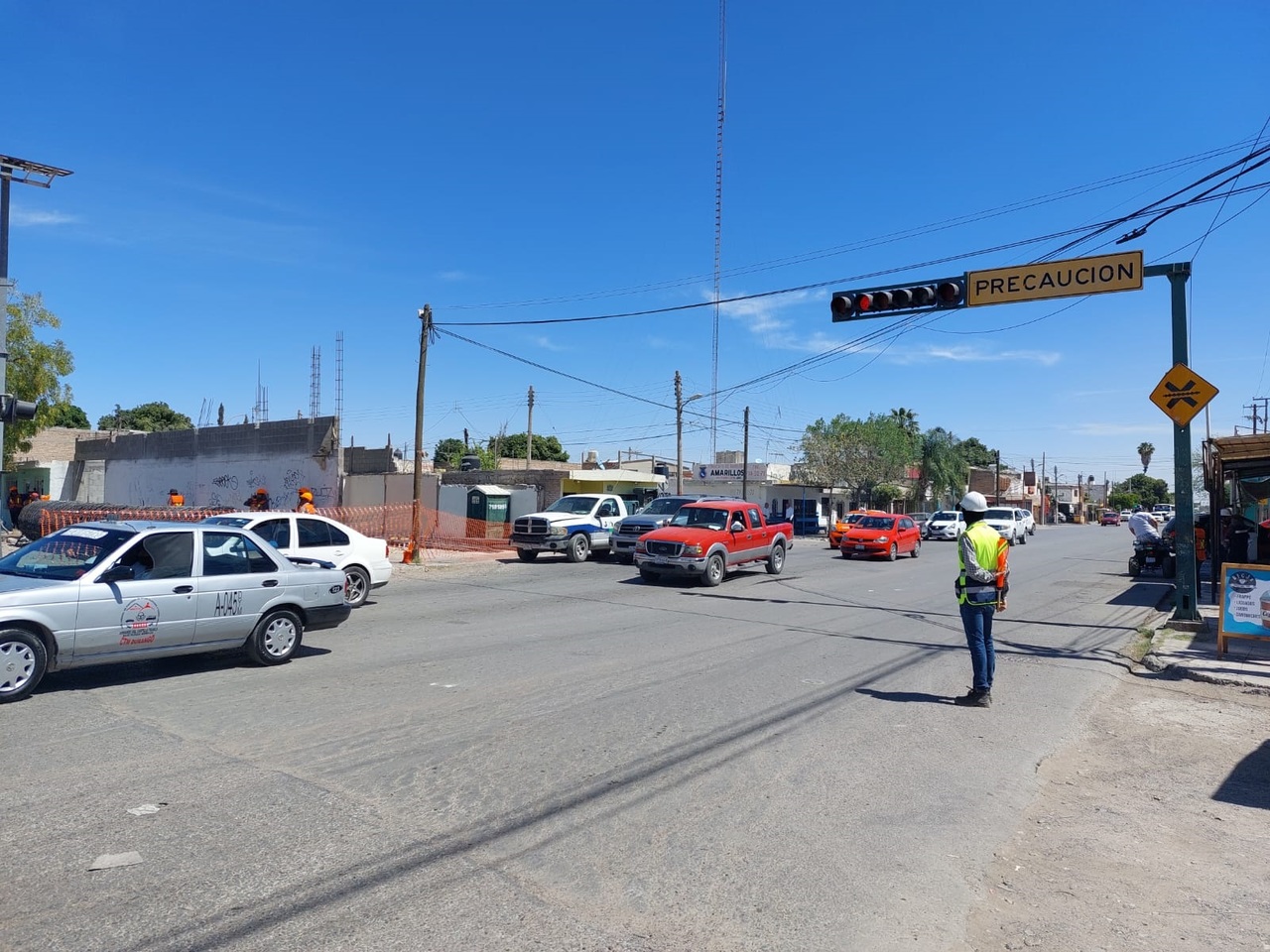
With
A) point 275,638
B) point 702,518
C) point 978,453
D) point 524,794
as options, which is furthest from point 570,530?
point 978,453

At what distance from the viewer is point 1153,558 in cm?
2436

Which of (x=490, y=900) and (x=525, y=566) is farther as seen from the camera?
(x=525, y=566)

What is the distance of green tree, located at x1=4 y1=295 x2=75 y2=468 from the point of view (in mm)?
27531

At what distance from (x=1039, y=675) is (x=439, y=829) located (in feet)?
25.3

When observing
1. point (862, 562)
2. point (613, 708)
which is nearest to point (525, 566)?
point (862, 562)

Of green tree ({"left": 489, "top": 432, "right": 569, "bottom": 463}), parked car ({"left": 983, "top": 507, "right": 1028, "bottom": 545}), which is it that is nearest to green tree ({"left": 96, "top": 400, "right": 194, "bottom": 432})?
green tree ({"left": 489, "top": 432, "right": 569, "bottom": 463})

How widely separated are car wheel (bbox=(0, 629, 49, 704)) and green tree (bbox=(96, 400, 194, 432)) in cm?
8219

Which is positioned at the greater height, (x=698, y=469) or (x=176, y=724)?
(x=698, y=469)

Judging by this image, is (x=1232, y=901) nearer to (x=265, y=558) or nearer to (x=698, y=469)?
(x=265, y=558)

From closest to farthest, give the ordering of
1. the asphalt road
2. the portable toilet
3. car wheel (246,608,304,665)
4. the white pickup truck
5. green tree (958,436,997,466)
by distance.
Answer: the asphalt road → car wheel (246,608,304,665) → the white pickup truck → the portable toilet → green tree (958,436,997,466)

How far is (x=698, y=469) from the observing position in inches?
2255

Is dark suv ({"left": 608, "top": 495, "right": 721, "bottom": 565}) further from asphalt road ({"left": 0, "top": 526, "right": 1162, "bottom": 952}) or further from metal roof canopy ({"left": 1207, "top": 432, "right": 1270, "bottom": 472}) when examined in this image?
asphalt road ({"left": 0, "top": 526, "right": 1162, "bottom": 952})

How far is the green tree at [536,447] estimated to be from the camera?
269 feet

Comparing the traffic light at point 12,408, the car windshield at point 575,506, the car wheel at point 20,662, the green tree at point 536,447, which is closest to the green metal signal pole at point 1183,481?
the car wheel at point 20,662
